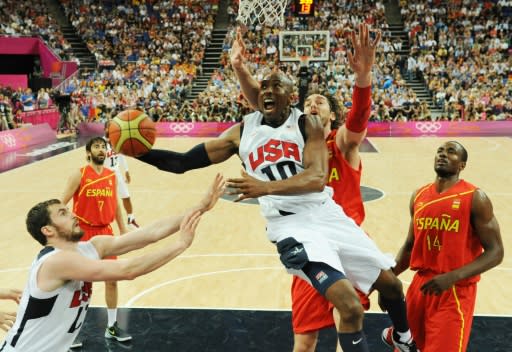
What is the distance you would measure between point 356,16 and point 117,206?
79.8 feet

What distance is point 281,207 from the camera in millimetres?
3496

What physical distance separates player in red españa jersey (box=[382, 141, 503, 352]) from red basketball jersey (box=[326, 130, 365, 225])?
48 cm

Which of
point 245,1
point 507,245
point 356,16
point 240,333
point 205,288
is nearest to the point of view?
point 240,333

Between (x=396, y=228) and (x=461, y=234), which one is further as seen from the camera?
(x=396, y=228)

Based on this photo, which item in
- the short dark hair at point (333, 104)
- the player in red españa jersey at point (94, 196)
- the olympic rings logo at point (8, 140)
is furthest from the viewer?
the olympic rings logo at point (8, 140)

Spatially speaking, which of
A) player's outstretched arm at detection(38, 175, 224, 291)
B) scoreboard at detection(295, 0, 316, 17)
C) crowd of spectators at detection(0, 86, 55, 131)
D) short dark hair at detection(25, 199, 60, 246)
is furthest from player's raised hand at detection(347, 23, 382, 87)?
crowd of spectators at detection(0, 86, 55, 131)

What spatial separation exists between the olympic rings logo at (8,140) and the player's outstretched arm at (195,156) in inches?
604

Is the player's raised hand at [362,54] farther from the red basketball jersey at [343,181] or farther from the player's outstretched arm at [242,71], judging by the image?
the player's outstretched arm at [242,71]

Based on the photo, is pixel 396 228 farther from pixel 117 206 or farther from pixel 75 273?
pixel 75 273

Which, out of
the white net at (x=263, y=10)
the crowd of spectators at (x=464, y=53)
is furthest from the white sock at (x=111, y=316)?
the crowd of spectators at (x=464, y=53)

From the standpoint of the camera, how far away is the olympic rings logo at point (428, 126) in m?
22.2

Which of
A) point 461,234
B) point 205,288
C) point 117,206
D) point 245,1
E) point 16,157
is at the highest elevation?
point 245,1

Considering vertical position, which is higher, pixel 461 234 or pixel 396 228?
pixel 461 234

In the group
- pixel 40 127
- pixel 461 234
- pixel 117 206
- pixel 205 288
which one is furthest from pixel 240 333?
pixel 40 127
